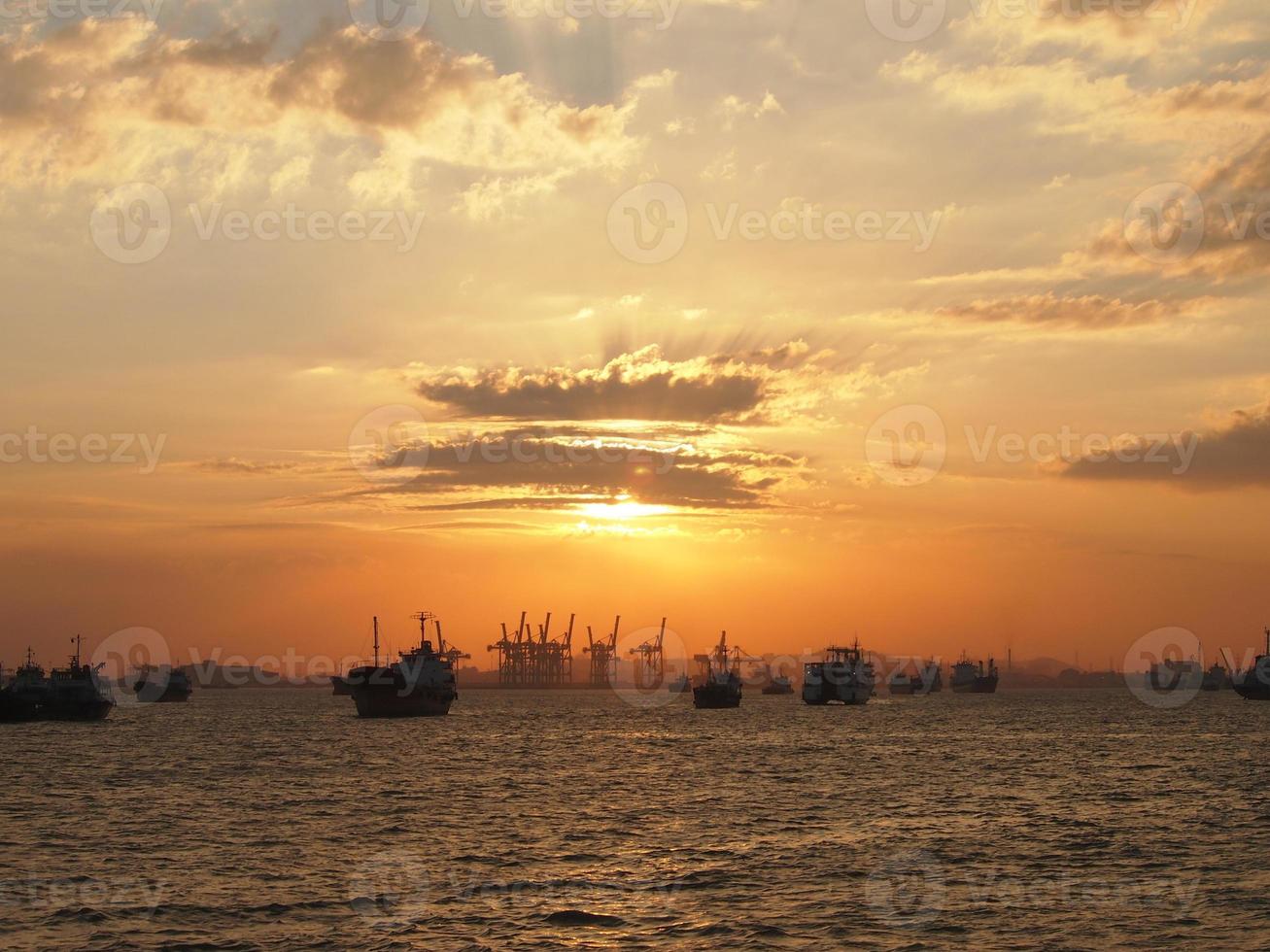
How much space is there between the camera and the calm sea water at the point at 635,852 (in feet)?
128

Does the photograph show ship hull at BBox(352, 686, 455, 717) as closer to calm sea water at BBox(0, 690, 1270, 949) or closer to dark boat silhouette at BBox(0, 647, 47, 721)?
dark boat silhouette at BBox(0, 647, 47, 721)

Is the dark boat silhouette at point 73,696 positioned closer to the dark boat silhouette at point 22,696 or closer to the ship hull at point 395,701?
the dark boat silhouette at point 22,696

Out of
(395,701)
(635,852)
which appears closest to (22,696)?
(395,701)

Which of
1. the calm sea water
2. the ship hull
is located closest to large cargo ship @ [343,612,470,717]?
the ship hull

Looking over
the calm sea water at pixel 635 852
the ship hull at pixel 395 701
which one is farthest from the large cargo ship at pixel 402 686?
the calm sea water at pixel 635 852

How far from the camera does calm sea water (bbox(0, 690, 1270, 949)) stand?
38938 mm

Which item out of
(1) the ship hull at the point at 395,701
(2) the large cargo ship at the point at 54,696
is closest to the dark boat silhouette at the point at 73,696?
(2) the large cargo ship at the point at 54,696

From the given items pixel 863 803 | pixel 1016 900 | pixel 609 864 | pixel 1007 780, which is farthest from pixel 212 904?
pixel 1007 780

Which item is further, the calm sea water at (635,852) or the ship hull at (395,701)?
the ship hull at (395,701)

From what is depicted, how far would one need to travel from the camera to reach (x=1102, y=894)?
4431 cm

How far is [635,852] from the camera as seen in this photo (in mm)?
53500

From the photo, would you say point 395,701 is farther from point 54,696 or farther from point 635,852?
point 635,852

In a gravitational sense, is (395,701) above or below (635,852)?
below

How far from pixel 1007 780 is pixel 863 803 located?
20.5m
